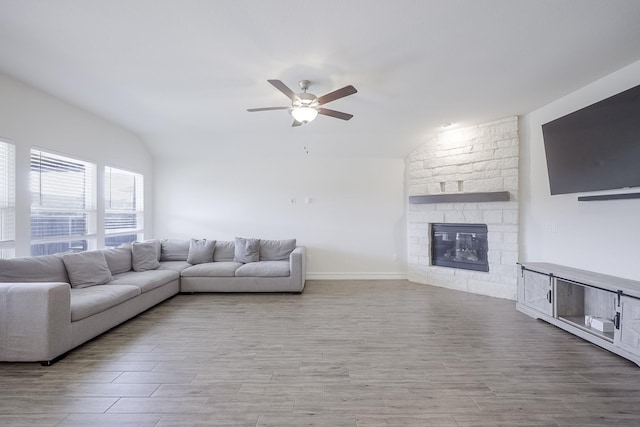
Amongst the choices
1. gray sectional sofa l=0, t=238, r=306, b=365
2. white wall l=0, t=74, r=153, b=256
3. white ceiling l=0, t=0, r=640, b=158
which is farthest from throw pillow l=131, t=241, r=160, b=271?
white ceiling l=0, t=0, r=640, b=158

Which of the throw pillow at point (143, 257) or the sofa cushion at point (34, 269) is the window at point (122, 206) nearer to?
the throw pillow at point (143, 257)

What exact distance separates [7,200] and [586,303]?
6703 millimetres

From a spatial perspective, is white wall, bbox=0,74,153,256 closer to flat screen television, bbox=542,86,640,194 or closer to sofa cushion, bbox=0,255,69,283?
sofa cushion, bbox=0,255,69,283

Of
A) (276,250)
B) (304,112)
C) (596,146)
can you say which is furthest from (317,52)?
(276,250)

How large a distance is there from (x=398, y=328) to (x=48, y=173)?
15.9 feet

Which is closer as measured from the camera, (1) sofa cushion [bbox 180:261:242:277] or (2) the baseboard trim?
(1) sofa cushion [bbox 180:261:242:277]

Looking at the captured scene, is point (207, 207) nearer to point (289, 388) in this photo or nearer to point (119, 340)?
point (119, 340)

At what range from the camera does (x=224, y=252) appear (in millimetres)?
5285

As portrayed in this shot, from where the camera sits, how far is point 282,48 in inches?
97.5

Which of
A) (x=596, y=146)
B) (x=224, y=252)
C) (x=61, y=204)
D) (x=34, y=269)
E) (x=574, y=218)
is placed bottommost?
(x=224, y=252)

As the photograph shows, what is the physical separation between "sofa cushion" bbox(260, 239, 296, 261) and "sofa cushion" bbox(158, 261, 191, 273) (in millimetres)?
1327

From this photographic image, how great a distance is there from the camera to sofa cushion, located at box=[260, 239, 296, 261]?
208 inches

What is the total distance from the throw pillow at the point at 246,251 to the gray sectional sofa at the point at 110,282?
0.02 metres

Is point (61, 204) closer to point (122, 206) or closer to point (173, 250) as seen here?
point (122, 206)
